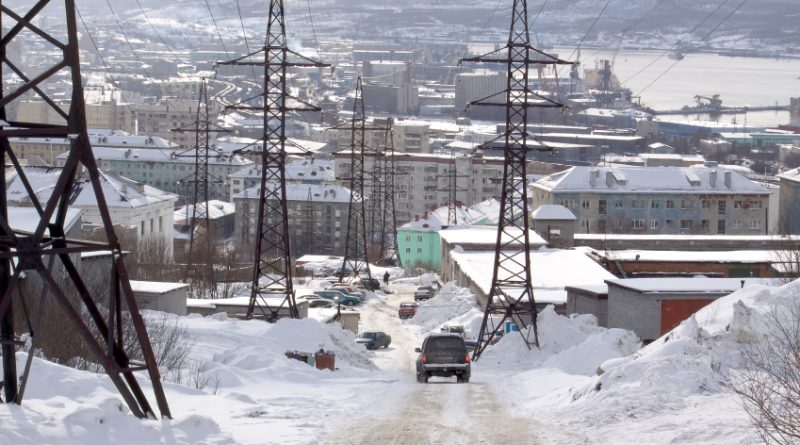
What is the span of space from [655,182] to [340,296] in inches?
1464

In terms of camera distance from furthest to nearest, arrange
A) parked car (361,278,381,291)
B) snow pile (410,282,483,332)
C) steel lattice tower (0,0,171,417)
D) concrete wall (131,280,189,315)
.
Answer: parked car (361,278,381,291), snow pile (410,282,483,332), concrete wall (131,280,189,315), steel lattice tower (0,0,171,417)

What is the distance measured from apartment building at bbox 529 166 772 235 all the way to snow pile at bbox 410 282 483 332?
1372 inches

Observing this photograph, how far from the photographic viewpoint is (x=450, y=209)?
250ft

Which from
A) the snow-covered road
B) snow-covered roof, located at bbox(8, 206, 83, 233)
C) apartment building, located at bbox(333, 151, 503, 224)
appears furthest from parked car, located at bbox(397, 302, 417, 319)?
apartment building, located at bbox(333, 151, 503, 224)

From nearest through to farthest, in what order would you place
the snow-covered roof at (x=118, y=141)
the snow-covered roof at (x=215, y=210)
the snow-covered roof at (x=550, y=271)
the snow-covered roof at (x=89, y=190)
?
the snow-covered roof at (x=550, y=271)
the snow-covered roof at (x=89, y=190)
the snow-covered roof at (x=215, y=210)
the snow-covered roof at (x=118, y=141)

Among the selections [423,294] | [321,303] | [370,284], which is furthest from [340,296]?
[370,284]

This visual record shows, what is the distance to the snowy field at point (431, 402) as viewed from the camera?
10219 mm

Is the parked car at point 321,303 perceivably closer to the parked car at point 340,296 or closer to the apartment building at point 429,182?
the parked car at point 340,296

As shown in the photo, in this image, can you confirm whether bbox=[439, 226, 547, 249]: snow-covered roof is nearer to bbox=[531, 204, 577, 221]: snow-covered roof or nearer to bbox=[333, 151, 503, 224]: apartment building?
bbox=[531, 204, 577, 221]: snow-covered roof

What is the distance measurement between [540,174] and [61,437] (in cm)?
11619

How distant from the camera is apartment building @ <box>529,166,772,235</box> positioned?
7831cm

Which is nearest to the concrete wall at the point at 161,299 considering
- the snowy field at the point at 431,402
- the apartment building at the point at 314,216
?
the snowy field at the point at 431,402

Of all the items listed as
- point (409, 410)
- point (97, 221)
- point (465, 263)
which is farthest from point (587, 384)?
point (97, 221)

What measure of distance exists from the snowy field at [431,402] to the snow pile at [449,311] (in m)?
16.8
